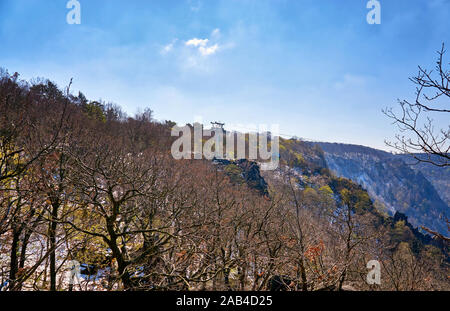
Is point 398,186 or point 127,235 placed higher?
point 127,235

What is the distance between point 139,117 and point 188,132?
48.8 ft

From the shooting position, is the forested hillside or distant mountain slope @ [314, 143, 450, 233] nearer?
the forested hillside

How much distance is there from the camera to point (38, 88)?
122 feet

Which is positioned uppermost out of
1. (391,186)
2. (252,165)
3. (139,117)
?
(139,117)

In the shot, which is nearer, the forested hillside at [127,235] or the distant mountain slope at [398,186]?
the forested hillside at [127,235]

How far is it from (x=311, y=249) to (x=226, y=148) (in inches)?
2574

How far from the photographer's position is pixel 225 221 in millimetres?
14266

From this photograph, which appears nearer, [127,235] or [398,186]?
[127,235]
